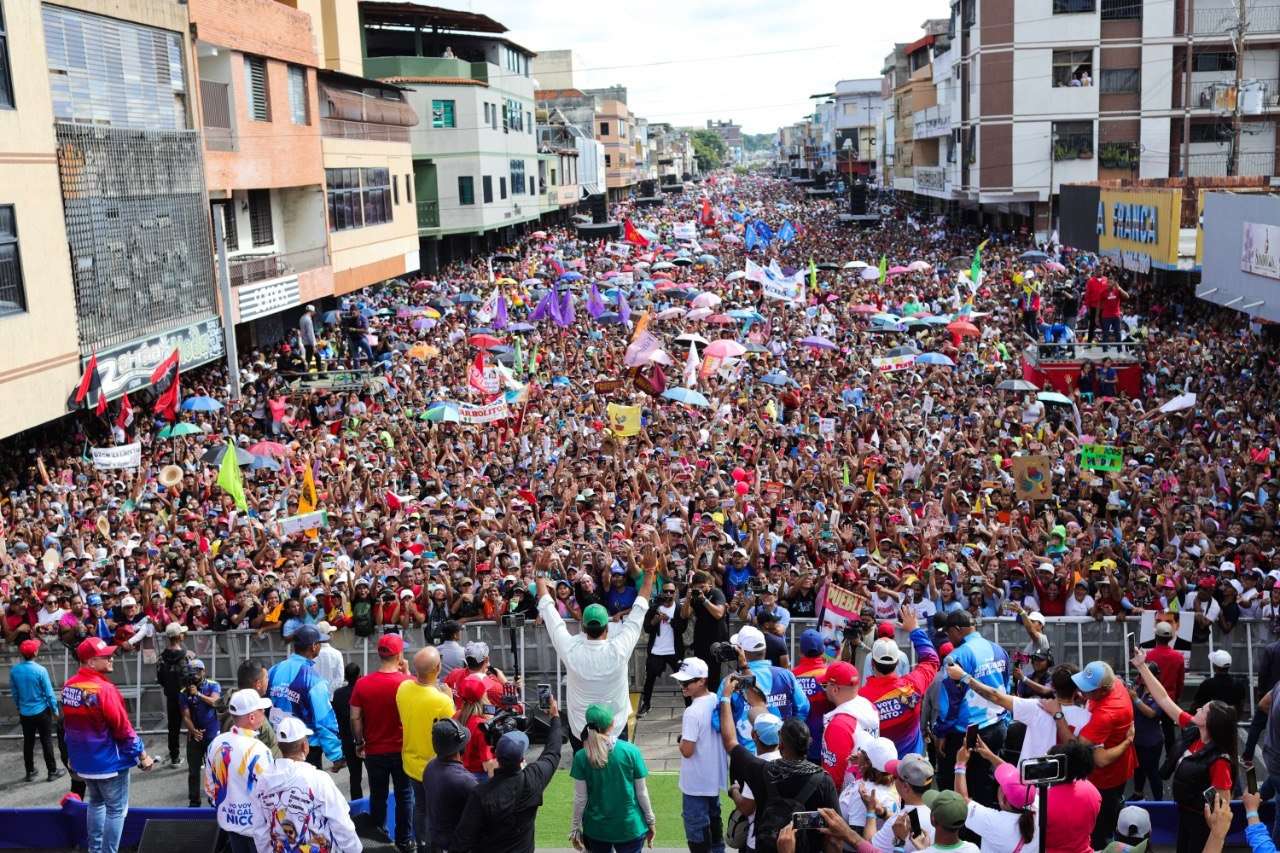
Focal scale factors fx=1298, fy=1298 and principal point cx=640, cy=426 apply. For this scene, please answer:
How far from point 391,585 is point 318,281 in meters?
22.1

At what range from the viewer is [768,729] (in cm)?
655

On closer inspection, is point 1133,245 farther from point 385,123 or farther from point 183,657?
point 183,657

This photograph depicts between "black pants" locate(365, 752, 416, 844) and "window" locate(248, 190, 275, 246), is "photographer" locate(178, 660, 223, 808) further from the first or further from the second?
"window" locate(248, 190, 275, 246)

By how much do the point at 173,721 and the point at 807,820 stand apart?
692cm

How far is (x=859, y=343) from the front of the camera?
29.4 meters

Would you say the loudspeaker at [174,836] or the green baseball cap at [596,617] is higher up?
the green baseball cap at [596,617]

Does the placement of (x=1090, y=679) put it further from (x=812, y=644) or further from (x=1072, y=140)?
(x=1072, y=140)

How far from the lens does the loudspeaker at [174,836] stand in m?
8.55

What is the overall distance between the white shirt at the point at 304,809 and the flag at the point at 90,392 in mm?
15489

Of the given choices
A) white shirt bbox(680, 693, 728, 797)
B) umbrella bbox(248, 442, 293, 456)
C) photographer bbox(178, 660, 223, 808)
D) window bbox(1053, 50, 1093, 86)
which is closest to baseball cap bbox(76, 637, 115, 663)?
photographer bbox(178, 660, 223, 808)

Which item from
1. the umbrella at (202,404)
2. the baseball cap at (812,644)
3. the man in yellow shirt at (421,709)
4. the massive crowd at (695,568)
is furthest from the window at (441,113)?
the man in yellow shirt at (421,709)

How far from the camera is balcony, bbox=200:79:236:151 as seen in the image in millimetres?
26562

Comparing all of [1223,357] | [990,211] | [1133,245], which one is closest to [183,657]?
[1223,357]

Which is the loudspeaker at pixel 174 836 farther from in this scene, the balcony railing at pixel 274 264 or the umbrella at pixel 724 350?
the balcony railing at pixel 274 264
